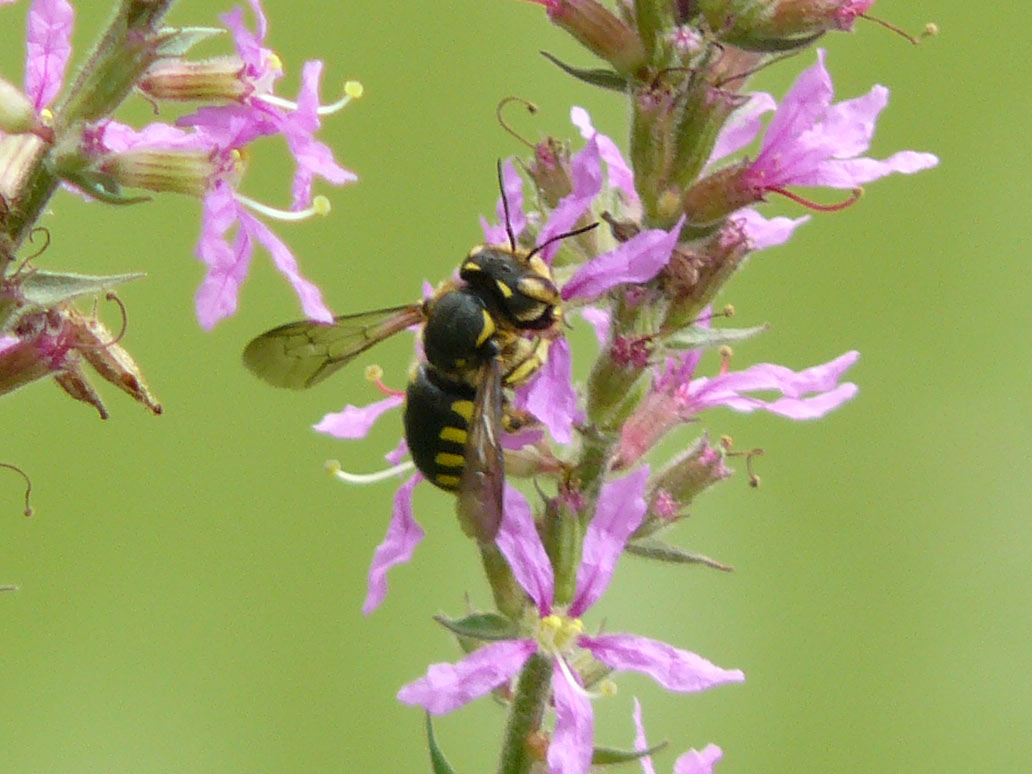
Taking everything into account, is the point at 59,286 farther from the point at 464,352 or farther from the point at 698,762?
the point at 698,762

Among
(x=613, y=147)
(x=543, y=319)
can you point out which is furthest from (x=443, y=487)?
(x=613, y=147)

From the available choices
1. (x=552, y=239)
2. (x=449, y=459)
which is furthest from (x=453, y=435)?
(x=552, y=239)

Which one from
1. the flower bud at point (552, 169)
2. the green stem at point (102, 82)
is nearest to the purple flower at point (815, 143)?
the flower bud at point (552, 169)

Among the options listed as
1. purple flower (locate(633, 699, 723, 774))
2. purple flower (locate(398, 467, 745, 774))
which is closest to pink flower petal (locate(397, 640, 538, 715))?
purple flower (locate(398, 467, 745, 774))

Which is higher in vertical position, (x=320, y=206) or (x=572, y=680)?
(x=320, y=206)

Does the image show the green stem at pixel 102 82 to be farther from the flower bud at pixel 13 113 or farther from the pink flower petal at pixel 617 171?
the pink flower petal at pixel 617 171

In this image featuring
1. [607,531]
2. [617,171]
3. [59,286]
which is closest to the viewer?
[59,286]

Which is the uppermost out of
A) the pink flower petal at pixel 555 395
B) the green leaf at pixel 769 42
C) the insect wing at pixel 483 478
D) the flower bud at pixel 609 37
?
the green leaf at pixel 769 42

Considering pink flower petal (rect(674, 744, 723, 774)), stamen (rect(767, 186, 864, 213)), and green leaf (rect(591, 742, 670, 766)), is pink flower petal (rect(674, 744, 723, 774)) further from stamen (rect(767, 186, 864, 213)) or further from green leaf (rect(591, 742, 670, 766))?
stamen (rect(767, 186, 864, 213))
